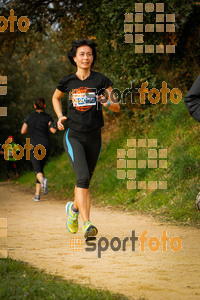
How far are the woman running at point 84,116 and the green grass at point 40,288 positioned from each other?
1358 mm

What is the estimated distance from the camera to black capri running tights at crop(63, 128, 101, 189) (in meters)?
5.54

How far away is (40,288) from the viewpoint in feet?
11.9

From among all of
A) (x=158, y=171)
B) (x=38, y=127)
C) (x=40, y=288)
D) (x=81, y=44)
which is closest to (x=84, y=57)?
Answer: (x=81, y=44)

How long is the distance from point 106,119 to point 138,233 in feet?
33.2

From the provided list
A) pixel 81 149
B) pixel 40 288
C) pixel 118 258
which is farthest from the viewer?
pixel 81 149

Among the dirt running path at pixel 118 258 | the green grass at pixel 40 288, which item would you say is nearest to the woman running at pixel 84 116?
the dirt running path at pixel 118 258

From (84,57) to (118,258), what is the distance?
240 cm

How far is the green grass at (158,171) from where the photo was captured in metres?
8.30

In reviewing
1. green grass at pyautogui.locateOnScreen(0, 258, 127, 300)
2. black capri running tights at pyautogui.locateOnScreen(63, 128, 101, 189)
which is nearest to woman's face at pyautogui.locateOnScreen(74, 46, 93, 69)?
black capri running tights at pyautogui.locateOnScreen(63, 128, 101, 189)

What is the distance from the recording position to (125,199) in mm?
9750

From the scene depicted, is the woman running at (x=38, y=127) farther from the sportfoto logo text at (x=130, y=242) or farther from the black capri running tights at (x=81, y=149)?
the black capri running tights at (x=81, y=149)

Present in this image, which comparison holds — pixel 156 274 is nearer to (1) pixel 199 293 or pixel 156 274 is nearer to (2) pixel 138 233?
(1) pixel 199 293

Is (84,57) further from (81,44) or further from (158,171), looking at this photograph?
(158,171)

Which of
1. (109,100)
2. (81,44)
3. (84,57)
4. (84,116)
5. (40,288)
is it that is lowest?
(40,288)
